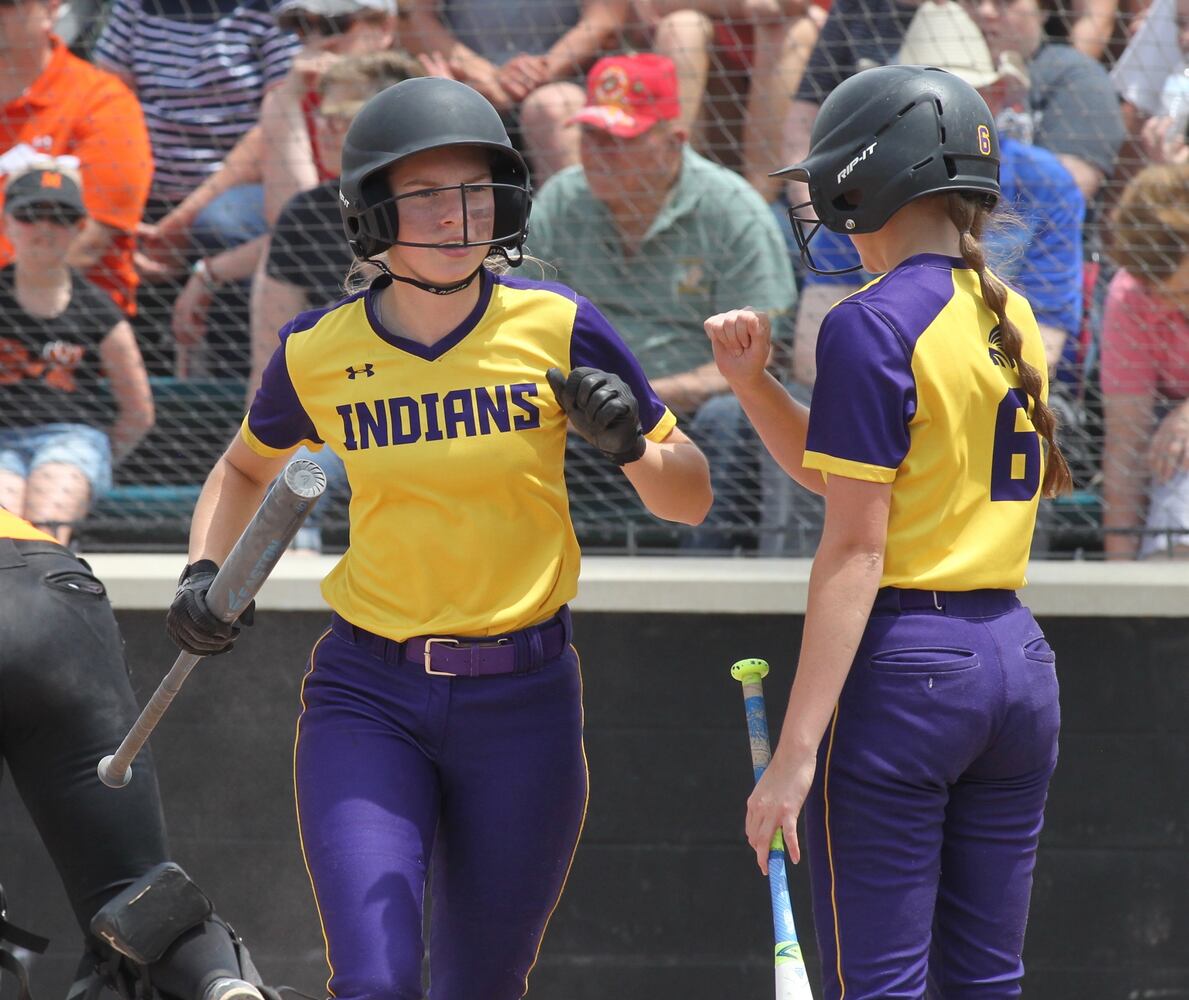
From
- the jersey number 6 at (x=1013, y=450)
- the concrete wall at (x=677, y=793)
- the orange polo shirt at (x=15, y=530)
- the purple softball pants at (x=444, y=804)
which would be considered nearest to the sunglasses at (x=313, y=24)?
the concrete wall at (x=677, y=793)

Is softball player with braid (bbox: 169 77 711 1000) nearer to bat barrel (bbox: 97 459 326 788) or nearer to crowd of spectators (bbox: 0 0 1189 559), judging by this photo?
bat barrel (bbox: 97 459 326 788)

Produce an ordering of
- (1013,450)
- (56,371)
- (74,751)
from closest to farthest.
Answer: (1013,450) → (74,751) → (56,371)

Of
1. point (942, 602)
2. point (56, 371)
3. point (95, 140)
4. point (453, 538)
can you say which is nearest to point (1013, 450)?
point (942, 602)

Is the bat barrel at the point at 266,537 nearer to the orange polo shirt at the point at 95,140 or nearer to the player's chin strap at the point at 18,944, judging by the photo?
the player's chin strap at the point at 18,944

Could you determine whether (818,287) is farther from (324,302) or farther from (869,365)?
(869,365)

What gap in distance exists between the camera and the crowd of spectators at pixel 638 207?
13.4 feet

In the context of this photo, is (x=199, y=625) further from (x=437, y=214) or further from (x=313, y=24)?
(x=313, y=24)

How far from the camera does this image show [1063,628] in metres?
3.69

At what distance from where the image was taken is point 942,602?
7.51ft

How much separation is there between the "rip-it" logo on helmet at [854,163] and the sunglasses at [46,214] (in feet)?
9.93

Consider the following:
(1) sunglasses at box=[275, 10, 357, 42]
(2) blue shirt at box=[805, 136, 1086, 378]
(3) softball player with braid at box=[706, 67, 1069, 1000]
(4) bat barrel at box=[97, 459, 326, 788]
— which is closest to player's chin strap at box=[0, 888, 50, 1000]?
(4) bat barrel at box=[97, 459, 326, 788]

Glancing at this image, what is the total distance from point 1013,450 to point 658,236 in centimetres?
217

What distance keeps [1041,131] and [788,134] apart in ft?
2.29

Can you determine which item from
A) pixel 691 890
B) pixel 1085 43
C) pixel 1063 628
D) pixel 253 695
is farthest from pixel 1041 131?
pixel 253 695
